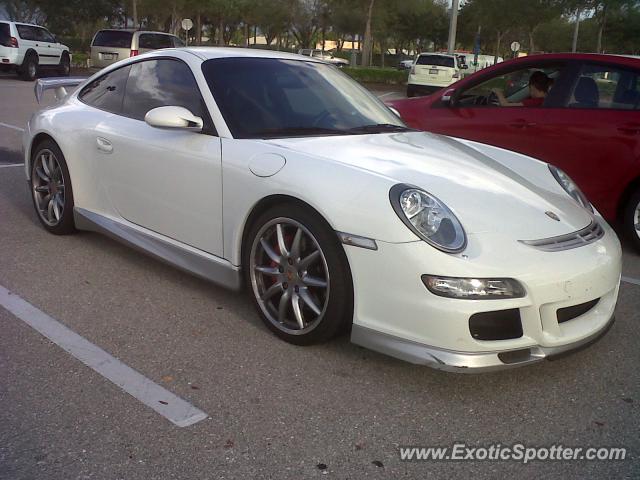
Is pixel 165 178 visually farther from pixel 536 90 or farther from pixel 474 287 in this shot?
pixel 536 90

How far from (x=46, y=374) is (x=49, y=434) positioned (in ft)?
1.66

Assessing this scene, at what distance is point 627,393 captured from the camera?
3.05 m

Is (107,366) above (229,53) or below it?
below

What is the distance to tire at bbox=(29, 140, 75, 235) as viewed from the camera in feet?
15.7

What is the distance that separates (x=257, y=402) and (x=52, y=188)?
2914 mm

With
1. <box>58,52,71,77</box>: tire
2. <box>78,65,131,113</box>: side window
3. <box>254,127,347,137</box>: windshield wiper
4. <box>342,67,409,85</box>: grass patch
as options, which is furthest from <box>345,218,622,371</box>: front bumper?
<box>342,67,409,85</box>: grass patch

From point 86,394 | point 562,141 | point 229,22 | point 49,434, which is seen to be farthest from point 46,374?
point 229,22

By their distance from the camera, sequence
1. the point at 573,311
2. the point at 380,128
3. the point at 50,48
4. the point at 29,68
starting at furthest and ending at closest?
1. the point at 50,48
2. the point at 29,68
3. the point at 380,128
4. the point at 573,311

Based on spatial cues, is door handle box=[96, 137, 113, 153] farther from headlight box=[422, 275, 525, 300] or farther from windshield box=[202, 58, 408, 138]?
headlight box=[422, 275, 525, 300]

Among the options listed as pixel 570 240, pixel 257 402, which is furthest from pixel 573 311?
pixel 257 402

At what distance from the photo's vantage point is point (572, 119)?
5582 millimetres

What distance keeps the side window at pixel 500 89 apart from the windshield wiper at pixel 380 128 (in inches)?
88.0

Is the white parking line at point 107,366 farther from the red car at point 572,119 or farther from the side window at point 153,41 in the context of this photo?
the side window at point 153,41

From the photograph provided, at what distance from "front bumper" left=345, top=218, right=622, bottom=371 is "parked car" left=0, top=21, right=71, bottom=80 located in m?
20.7
